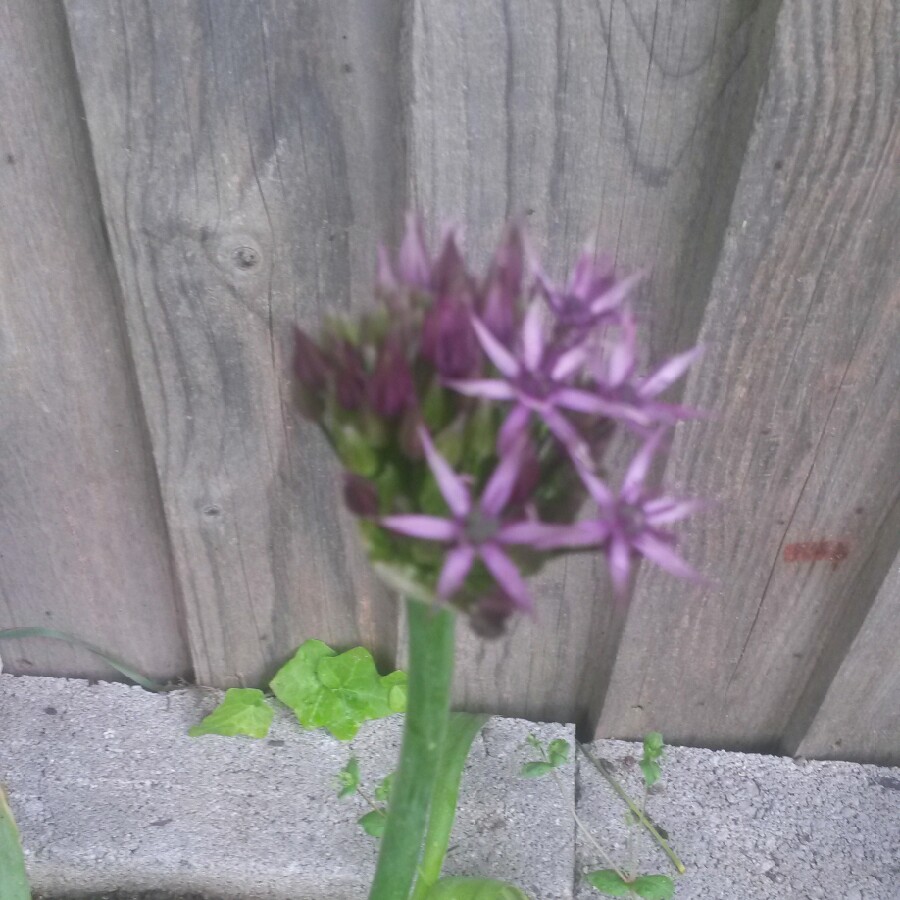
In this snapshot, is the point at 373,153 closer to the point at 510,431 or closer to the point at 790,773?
the point at 510,431

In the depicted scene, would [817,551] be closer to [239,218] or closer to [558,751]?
[558,751]

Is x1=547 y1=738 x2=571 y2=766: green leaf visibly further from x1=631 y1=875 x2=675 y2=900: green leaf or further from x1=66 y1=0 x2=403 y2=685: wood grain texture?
x1=66 y1=0 x2=403 y2=685: wood grain texture

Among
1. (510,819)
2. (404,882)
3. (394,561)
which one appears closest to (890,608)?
(510,819)

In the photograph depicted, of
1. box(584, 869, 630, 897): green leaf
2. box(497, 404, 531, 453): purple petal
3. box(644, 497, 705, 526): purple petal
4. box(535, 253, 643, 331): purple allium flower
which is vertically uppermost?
box(535, 253, 643, 331): purple allium flower

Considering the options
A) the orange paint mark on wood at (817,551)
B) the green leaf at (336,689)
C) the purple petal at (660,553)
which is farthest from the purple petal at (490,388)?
the green leaf at (336,689)

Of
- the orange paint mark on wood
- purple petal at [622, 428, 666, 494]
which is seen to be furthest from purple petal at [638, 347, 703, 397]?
the orange paint mark on wood
